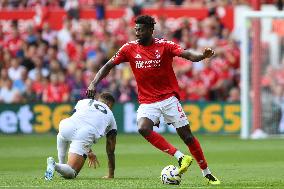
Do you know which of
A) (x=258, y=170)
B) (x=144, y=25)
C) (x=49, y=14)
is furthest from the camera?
(x=49, y=14)

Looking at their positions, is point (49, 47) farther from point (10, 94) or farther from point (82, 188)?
point (82, 188)

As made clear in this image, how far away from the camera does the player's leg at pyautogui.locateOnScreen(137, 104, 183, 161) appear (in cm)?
1324

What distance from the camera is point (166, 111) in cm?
1348

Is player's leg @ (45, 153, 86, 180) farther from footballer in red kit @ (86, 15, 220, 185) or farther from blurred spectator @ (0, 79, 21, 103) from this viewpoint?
blurred spectator @ (0, 79, 21, 103)

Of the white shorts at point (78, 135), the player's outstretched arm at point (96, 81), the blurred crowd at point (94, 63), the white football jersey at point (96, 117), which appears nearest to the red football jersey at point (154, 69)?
the player's outstretched arm at point (96, 81)

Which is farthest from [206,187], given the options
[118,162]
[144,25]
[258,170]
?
[118,162]

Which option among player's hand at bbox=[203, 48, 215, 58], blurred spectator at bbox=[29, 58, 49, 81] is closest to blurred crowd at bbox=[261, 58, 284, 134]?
blurred spectator at bbox=[29, 58, 49, 81]

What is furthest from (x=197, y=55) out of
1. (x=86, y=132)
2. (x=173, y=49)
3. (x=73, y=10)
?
(x=73, y=10)

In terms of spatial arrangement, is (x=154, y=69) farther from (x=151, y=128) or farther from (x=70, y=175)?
(x=70, y=175)

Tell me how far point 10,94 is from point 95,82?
1410 cm

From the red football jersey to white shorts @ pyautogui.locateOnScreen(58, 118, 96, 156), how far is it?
0.97 m

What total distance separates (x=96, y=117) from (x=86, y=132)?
0.28 meters

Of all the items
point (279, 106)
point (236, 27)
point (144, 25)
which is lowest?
point (279, 106)

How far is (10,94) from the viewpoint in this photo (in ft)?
89.2
